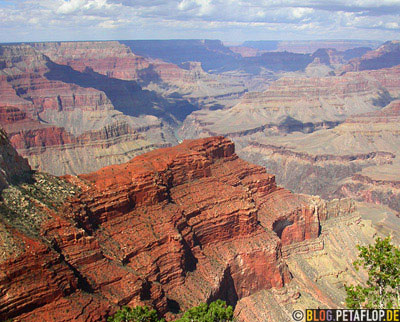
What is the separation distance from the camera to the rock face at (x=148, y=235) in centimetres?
3644

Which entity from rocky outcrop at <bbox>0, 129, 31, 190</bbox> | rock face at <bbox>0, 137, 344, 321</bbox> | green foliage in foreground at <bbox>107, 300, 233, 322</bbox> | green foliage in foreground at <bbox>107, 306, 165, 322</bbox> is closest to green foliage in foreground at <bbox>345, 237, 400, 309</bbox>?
green foliage in foreground at <bbox>107, 300, 233, 322</bbox>

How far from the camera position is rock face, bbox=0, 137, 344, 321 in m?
36.4

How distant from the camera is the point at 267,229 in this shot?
6631 cm

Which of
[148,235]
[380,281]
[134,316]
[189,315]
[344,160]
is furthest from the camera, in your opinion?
[344,160]

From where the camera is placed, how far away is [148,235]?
50750 mm

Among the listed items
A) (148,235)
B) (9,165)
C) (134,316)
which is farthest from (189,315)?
(9,165)

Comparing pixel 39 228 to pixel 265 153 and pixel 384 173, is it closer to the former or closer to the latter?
pixel 384 173

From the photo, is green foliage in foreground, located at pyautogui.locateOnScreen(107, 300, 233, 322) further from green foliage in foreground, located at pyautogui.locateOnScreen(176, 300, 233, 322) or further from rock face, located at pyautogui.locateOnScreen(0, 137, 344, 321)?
rock face, located at pyautogui.locateOnScreen(0, 137, 344, 321)

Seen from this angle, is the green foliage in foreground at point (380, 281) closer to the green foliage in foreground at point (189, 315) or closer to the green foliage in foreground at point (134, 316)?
the green foliage in foreground at point (189, 315)

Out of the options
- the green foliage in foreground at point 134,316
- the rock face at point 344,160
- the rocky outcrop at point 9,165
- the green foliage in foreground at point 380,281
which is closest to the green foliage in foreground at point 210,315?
the green foliage in foreground at point 134,316

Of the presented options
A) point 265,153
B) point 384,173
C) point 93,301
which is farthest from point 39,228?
point 265,153

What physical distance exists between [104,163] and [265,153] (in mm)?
69079

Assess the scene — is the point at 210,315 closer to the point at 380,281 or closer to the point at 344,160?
the point at 380,281

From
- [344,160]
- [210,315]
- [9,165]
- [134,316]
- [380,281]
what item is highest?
[9,165]
